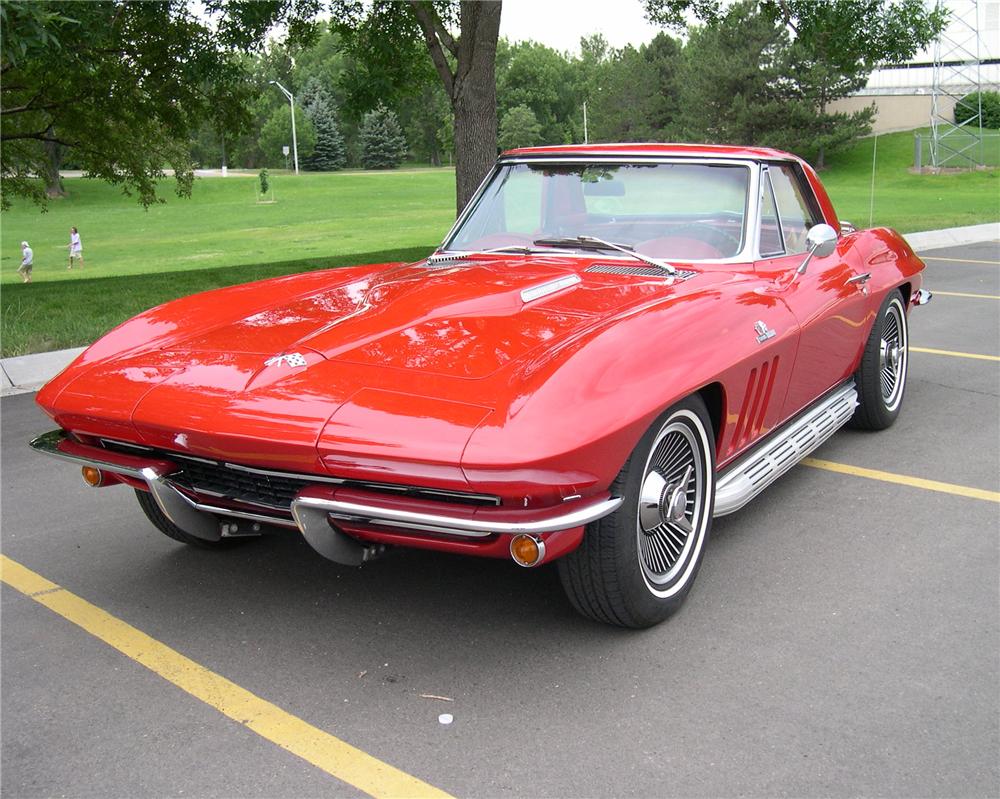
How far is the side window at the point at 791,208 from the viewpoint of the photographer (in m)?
4.77

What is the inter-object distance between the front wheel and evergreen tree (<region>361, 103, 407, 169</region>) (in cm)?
10386

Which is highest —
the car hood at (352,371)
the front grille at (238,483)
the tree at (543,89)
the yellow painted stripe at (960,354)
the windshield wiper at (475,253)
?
the tree at (543,89)

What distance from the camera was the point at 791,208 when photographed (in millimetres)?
4941

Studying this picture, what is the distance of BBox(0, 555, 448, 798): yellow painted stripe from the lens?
259 cm

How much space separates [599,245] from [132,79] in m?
12.9

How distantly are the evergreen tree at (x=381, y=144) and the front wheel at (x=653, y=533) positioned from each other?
10386 centimetres

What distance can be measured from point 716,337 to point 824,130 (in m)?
57.0

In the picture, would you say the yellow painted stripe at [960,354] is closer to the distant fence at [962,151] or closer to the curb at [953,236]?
the curb at [953,236]

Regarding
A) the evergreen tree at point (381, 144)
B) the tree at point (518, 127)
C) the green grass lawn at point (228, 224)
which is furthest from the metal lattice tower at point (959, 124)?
the evergreen tree at point (381, 144)

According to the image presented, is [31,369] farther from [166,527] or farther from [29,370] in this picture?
[166,527]

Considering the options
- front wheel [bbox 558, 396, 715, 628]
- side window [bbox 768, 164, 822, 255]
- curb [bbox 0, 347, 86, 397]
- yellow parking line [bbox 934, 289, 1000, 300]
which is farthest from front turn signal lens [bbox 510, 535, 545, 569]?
yellow parking line [bbox 934, 289, 1000, 300]

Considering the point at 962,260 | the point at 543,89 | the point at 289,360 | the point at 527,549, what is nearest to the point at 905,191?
the point at 962,260

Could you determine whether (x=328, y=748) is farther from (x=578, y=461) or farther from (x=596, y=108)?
(x=596, y=108)

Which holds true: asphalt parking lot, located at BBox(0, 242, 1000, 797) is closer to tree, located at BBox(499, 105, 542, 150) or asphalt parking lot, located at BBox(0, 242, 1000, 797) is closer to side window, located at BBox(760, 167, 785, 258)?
side window, located at BBox(760, 167, 785, 258)
